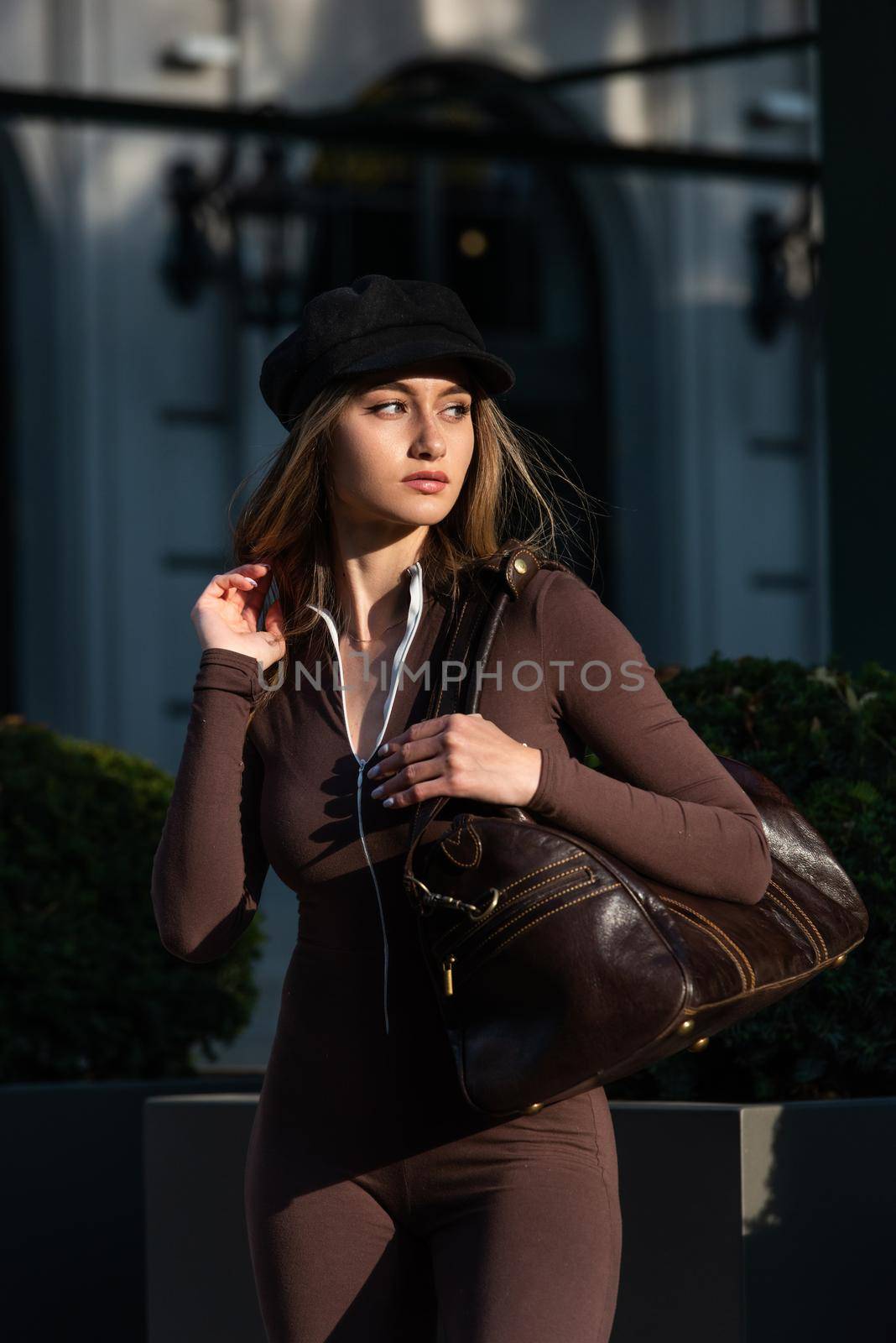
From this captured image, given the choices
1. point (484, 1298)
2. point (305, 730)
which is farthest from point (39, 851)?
point (484, 1298)

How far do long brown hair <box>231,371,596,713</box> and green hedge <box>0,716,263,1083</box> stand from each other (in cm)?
185

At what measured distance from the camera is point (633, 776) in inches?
84.5

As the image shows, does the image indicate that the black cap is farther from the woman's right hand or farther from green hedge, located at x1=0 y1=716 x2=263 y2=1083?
green hedge, located at x1=0 y1=716 x2=263 y2=1083

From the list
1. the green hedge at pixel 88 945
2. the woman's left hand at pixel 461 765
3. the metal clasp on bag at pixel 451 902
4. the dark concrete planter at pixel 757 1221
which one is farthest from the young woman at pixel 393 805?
the green hedge at pixel 88 945

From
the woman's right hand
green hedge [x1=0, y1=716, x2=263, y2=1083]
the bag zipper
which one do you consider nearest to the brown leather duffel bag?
the bag zipper

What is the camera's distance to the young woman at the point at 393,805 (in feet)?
6.71

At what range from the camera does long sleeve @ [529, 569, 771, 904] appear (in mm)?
2041

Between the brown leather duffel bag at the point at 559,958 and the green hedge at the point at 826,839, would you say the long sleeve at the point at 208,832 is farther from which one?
the green hedge at the point at 826,839

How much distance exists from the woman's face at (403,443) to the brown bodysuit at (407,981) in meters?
0.16

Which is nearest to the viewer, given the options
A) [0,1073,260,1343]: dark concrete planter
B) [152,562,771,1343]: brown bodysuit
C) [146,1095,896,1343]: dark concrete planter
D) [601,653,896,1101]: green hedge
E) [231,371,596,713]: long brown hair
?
[152,562,771,1343]: brown bodysuit

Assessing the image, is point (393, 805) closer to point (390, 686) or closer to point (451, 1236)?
point (390, 686)

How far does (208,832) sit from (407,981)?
12.3 inches

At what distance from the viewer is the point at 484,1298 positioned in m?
1.98

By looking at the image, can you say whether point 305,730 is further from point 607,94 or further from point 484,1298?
point 607,94
